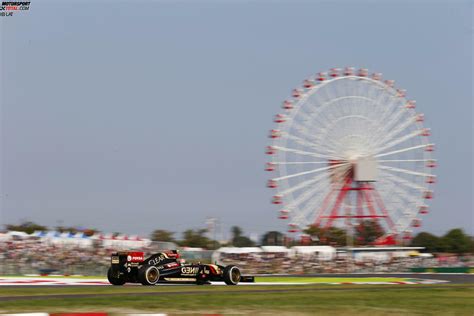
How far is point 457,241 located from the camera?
112562 millimetres

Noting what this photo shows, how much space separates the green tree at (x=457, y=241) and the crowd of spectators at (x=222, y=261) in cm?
6316

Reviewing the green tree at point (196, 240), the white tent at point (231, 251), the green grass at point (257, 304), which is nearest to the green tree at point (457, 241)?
the green tree at point (196, 240)

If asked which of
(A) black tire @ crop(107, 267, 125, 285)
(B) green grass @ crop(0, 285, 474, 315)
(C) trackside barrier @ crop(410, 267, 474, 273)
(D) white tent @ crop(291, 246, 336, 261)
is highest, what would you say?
(D) white tent @ crop(291, 246, 336, 261)

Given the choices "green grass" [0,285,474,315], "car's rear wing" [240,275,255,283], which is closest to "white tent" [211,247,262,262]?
"car's rear wing" [240,275,255,283]

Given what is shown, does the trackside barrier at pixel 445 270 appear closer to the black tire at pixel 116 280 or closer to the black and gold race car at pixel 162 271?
the black and gold race car at pixel 162 271

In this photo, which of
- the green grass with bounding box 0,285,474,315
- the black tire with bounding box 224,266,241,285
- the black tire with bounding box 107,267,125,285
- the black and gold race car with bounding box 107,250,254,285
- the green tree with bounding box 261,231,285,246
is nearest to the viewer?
the green grass with bounding box 0,285,474,315

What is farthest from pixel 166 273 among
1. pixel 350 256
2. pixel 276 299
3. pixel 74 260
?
pixel 350 256

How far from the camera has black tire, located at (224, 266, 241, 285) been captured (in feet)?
88.8

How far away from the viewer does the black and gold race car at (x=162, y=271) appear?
26234 millimetres

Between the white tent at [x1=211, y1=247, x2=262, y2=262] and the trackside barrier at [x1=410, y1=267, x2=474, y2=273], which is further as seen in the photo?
the trackside barrier at [x1=410, y1=267, x2=474, y2=273]

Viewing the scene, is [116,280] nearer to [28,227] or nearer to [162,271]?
[162,271]

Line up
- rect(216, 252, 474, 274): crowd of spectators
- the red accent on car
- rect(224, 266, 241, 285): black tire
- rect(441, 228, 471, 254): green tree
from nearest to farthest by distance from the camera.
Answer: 1. the red accent on car
2. rect(224, 266, 241, 285): black tire
3. rect(216, 252, 474, 274): crowd of spectators
4. rect(441, 228, 471, 254): green tree

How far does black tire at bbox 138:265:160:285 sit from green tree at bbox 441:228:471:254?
300ft

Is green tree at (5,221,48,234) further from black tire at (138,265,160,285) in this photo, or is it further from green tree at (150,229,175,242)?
black tire at (138,265,160,285)
